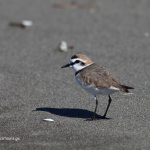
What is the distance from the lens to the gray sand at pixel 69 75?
13.7ft

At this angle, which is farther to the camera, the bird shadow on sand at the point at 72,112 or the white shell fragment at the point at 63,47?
the white shell fragment at the point at 63,47

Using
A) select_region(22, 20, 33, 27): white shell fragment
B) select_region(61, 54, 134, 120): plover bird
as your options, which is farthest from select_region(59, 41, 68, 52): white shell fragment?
select_region(61, 54, 134, 120): plover bird

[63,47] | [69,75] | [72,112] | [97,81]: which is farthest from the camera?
[63,47]

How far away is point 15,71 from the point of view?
6520mm

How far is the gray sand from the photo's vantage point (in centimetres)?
417

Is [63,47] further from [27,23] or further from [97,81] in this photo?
[97,81]

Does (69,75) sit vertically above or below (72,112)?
above

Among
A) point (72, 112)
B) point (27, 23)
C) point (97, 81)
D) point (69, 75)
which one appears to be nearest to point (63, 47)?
point (69, 75)

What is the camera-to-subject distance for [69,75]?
641cm

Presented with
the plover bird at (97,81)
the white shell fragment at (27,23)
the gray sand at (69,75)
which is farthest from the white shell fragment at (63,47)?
the plover bird at (97,81)

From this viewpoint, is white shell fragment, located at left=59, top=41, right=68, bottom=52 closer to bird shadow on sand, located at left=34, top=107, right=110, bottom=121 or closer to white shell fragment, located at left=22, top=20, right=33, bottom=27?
white shell fragment, located at left=22, top=20, right=33, bottom=27

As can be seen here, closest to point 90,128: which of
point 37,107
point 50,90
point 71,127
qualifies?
point 71,127

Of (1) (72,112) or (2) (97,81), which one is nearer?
(2) (97,81)

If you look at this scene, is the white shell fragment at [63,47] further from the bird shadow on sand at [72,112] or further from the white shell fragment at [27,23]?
the bird shadow on sand at [72,112]
